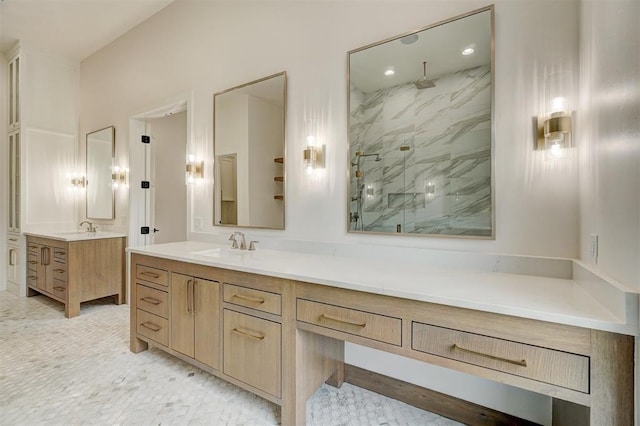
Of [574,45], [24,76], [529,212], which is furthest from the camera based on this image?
[24,76]

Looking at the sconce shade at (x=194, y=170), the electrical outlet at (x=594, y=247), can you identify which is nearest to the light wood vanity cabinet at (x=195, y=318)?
the sconce shade at (x=194, y=170)

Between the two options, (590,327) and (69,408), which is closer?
(590,327)

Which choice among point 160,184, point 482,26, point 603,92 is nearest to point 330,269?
point 603,92

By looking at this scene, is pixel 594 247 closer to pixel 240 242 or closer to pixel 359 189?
pixel 359 189

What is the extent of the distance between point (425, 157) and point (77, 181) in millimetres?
5061

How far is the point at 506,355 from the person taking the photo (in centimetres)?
108

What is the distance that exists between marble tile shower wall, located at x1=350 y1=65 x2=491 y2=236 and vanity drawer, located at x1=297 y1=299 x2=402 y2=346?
709 millimetres

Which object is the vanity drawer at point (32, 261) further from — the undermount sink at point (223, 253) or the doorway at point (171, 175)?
the undermount sink at point (223, 253)

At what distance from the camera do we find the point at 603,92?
1131mm

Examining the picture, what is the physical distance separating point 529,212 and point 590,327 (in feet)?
2.48

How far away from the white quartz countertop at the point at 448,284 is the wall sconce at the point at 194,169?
109 cm

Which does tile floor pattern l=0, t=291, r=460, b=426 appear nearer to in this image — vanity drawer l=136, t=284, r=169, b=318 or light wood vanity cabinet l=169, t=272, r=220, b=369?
light wood vanity cabinet l=169, t=272, r=220, b=369

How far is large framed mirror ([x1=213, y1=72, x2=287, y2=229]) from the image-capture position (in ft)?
8.07

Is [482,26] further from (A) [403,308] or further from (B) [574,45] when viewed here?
(A) [403,308]
